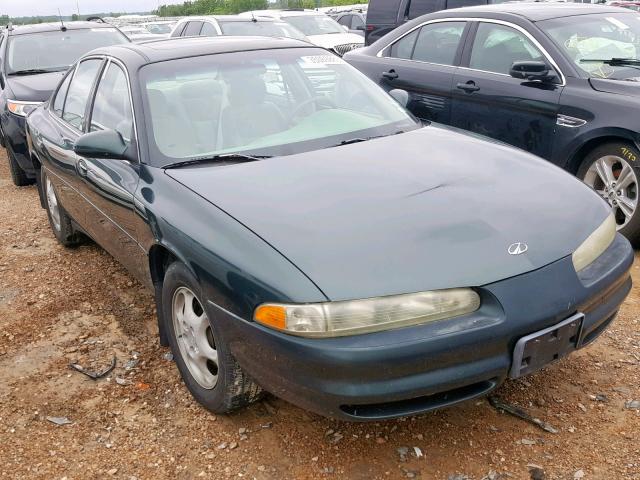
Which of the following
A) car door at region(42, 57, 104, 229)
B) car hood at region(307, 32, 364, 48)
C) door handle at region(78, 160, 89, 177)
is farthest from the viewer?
car hood at region(307, 32, 364, 48)

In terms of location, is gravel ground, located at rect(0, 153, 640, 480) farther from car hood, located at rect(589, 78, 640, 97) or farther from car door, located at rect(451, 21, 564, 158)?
car door, located at rect(451, 21, 564, 158)

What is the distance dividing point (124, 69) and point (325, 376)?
224 centimetres

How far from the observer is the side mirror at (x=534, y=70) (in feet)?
15.6

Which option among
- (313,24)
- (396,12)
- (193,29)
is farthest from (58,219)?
(313,24)

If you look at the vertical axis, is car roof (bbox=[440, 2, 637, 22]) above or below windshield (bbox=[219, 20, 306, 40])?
above

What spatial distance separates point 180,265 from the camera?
2764 millimetres

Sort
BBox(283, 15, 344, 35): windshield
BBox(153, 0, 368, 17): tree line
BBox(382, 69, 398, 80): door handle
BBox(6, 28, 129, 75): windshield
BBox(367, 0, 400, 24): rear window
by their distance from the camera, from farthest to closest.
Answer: BBox(153, 0, 368, 17): tree line
BBox(283, 15, 344, 35): windshield
BBox(367, 0, 400, 24): rear window
BBox(6, 28, 129, 75): windshield
BBox(382, 69, 398, 80): door handle

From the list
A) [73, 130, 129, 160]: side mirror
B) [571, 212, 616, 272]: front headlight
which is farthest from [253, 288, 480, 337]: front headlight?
[73, 130, 129, 160]: side mirror

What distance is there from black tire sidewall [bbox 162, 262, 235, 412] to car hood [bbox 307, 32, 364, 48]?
9.70 m

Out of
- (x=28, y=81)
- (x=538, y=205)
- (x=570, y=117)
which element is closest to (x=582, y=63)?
(x=570, y=117)

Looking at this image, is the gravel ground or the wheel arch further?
the wheel arch

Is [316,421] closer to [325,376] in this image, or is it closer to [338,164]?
[325,376]

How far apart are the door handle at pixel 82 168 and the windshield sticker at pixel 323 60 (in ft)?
4.76

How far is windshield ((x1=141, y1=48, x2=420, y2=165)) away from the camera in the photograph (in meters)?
3.22
